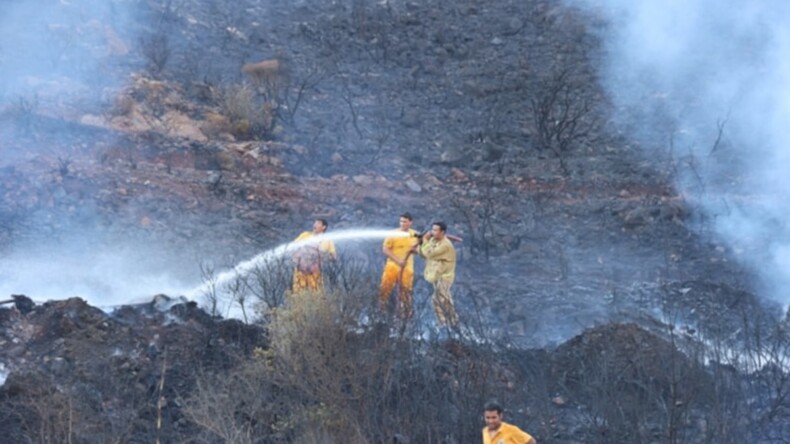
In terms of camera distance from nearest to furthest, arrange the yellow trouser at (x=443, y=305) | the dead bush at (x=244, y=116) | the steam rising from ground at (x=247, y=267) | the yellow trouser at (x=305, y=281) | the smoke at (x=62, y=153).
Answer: the yellow trouser at (x=443, y=305), the yellow trouser at (x=305, y=281), the steam rising from ground at (x=247, y=267), the smoke at (x=62, y=153), the dead bush at (x=244, y=116)

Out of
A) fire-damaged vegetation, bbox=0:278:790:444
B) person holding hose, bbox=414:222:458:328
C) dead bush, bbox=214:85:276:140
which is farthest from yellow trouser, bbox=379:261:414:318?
dead bush, bbox=214:85:276:140

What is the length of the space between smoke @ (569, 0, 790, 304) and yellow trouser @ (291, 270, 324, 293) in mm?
5565

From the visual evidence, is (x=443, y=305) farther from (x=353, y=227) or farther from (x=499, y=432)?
(x=353, y=227)

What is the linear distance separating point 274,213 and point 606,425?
7.83 meters

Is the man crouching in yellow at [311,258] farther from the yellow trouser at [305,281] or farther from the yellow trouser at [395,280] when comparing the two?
the yellow trouser at [395,280]

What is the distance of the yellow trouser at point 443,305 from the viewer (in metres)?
10.8

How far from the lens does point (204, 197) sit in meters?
16.7

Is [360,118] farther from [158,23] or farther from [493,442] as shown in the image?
[493,442]

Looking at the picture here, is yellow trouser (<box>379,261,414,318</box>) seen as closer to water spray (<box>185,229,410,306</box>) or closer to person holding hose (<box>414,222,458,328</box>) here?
person holding hose (<box>414,222,458,328</box>)

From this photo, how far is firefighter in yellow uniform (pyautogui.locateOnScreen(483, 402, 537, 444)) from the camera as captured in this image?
8.34 meters

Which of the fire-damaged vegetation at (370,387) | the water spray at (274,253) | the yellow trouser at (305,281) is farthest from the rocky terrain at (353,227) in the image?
the yellow trouser at (305,281)

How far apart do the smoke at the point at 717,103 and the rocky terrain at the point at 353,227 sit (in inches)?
12.4

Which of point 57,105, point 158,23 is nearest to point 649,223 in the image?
point 57,105

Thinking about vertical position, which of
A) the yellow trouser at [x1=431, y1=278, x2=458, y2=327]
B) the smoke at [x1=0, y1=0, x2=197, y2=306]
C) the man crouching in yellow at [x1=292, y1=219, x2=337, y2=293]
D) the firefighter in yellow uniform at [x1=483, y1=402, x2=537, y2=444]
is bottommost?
the firefighter in yellow uniform at [x1=483, y1=402, x2=537, y2=444]
